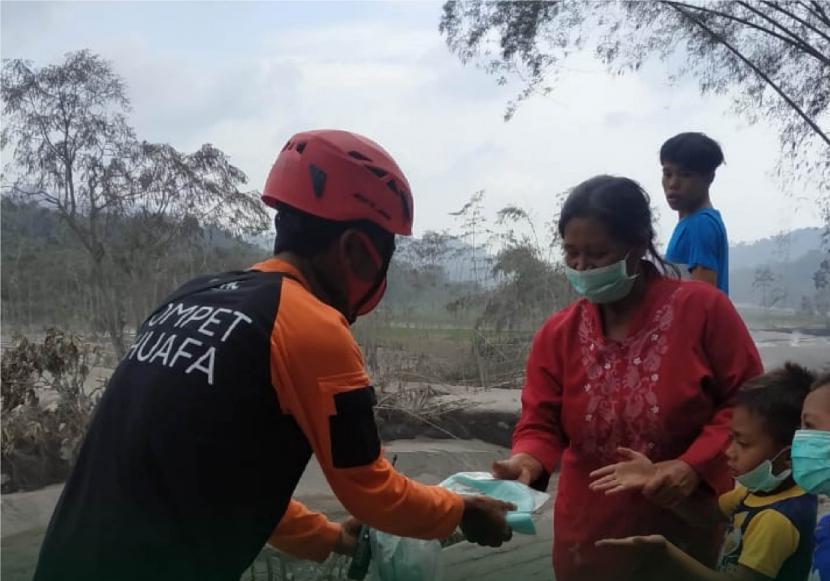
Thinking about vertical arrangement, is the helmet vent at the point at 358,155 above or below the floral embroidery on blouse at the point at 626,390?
above

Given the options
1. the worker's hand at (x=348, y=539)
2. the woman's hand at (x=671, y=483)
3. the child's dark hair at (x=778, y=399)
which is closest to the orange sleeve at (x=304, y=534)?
the worker's hand at (x=348, y=539)

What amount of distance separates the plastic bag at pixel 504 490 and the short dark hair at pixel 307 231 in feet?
2.04

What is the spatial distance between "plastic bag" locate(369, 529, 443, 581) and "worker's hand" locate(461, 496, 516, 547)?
25 cm

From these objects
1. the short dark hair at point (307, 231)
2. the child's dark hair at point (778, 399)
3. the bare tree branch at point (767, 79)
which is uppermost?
the bare tree branch at point (767, 79)

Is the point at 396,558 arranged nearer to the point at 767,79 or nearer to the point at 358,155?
the point at 358,155

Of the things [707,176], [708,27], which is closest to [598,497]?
[707,176]

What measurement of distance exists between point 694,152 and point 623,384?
1.51 meters

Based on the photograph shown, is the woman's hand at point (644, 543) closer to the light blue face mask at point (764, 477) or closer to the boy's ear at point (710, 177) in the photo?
the light blue face mask at point (764, 477)

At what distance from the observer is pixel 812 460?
188 cm

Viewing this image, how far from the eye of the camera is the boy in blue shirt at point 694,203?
336 cm

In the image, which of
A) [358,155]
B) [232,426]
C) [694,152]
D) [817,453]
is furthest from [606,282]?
[694,152]

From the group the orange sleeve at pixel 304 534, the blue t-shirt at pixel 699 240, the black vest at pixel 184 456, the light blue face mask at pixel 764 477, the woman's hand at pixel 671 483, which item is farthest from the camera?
the blue t-shirt at pixel 699 240

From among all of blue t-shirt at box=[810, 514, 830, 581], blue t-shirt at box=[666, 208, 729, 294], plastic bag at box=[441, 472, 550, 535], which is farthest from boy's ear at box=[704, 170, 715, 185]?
plastic bag at box=[441, 472, 550, 535]

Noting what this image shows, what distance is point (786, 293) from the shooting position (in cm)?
1052
